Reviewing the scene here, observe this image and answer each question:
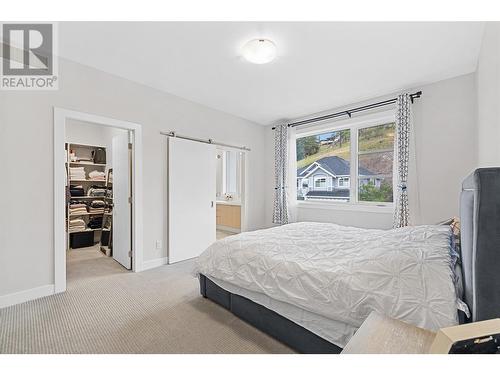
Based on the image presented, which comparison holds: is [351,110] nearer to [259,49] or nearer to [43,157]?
[259,49]

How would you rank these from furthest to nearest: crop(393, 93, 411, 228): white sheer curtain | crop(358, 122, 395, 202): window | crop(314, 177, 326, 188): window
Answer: crop(314, 177, 326, 188): window, crop(358, 122, 395, 202): window, crop(393, 93, 411, 228): white sheer curtain

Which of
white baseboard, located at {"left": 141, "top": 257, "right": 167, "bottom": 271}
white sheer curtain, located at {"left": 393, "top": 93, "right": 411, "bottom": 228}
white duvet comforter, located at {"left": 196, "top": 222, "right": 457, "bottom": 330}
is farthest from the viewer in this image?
white baseboard, located at {"left": 141, "top": 257, "right": 167, "bottom": 271}

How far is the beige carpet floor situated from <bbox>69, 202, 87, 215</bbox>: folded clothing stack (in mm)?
1998

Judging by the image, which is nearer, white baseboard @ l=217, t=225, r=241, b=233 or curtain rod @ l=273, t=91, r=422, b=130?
curtain rod @ l=273, t=91, r=422, b=130

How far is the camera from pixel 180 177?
3.81m

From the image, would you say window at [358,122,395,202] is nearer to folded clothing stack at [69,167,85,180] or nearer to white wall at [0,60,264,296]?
white wall at [0,60,264,296]

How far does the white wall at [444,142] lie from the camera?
2926mm

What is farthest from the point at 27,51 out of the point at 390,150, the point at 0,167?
the point at 390,150

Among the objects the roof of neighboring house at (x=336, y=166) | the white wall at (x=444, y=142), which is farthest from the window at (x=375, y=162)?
the white wall at (x=444, y=142)

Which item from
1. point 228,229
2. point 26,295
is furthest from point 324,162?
point 26,295

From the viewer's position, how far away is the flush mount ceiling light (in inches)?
87.6

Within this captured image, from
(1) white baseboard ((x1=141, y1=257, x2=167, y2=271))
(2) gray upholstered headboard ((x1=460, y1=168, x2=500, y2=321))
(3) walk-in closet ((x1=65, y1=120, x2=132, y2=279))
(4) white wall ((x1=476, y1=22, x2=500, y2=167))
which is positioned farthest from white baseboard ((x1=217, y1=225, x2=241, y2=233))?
(2) gray upholstered headboard ((x1=460, y1=168, x2=500, y2=321))

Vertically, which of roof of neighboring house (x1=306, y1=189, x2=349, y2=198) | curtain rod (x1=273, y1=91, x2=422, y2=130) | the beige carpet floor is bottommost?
the beige carpet floor

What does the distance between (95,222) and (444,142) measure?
6.00 metres
